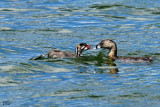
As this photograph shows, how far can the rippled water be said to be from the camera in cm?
1143

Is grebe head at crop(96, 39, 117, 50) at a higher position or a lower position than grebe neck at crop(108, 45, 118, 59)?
higher

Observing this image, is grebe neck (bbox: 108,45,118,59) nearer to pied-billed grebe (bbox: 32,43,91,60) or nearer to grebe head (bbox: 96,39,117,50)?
grebe head (bbox: 96,39,117,50)

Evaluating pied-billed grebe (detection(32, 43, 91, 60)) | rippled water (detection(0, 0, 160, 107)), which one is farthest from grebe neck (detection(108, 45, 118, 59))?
pied-billed grebe (detection(32, 43, 91, 60))

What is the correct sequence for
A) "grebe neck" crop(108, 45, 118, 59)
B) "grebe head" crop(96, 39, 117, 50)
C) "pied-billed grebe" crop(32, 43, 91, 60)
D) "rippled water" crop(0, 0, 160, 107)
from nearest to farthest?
"rippled water" crop(0, 0, 160, 107), "pied-billed grebe" crop(32, 43, 91, 60), "grebe neck" crop(108, 45, 118, 59), "grebe head" crop(96, 39, 117, 50)

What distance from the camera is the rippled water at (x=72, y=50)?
11.4m

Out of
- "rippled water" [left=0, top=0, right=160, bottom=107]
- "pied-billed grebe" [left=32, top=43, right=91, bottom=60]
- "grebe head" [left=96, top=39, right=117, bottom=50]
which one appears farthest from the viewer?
"grebe head" [left=96, top=39, right=117, bottom=50]

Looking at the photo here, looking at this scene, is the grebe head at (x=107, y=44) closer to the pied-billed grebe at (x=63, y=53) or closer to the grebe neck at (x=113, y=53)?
A: the grebe neck at (x=113, y=53)

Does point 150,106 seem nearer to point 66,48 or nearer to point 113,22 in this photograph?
point 66,48

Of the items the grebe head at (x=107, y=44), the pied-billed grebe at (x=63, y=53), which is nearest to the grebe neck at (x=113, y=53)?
the grebe head at (x=107, y=44)

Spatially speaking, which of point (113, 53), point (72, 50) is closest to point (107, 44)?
point (113, 53)

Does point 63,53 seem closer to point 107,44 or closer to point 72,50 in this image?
point 107,44

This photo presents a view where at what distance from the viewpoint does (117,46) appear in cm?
1866

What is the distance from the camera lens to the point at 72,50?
1827cm

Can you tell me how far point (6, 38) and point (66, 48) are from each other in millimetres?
2883
